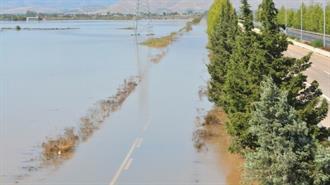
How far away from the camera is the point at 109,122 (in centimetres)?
2945

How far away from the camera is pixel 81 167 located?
834 inches

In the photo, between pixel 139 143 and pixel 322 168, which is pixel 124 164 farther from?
pixel 322 168

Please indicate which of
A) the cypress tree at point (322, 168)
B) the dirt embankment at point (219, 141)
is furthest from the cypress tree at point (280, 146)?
the dirt embankment at point (219, 141)

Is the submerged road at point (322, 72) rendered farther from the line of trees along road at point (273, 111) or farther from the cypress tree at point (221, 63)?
the line of trees along road at point (273, 111)

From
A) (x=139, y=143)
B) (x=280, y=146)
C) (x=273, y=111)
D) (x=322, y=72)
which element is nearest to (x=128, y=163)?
(x=139, y=143)

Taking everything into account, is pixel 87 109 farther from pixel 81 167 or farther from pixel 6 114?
pixel 81 167

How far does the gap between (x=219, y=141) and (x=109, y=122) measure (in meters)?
6.64

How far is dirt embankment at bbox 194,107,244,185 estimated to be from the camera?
19958 millimetres

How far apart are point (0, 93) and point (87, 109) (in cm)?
911

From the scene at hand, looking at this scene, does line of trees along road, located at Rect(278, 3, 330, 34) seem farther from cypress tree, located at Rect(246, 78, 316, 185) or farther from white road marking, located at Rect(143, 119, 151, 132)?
cypress tree, located at Rect(246, 78, 316, 185)

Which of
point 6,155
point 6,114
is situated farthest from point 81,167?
point 6,114

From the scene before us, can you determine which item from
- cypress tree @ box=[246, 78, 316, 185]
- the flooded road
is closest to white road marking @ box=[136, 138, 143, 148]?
the flooded road

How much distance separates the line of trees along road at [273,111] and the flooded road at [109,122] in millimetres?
3403

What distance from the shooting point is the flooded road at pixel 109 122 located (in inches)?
800
